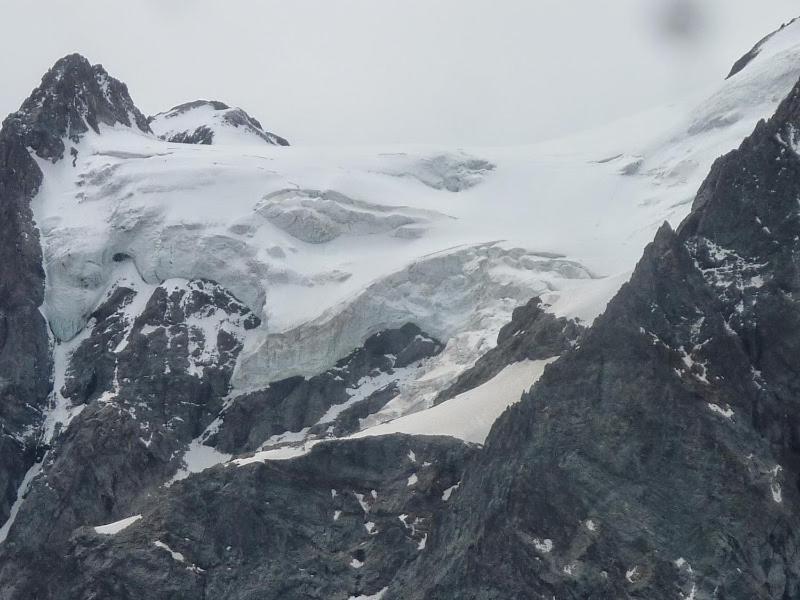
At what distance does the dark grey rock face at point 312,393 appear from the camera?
101375 millimetres

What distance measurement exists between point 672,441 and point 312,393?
46.1 meters

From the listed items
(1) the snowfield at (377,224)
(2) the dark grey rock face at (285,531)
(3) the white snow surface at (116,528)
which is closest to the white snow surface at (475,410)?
(2) the dark grey rock face at (285,531)

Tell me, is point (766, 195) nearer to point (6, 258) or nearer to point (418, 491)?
point (418, 491)

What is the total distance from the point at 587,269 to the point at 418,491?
4218cm

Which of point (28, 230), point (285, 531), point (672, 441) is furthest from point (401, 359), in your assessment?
point (672, 441)

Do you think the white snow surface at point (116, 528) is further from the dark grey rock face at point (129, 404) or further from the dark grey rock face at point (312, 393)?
the dark grey rock face at point (312, 393)

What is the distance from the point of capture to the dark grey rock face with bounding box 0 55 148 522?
347ft

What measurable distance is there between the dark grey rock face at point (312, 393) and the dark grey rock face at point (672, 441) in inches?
1433

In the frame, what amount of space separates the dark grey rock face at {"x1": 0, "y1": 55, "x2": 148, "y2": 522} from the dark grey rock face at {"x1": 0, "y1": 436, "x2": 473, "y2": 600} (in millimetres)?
32835

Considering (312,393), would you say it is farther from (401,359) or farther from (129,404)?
(129,404)

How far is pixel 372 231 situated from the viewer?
12119 centimetres

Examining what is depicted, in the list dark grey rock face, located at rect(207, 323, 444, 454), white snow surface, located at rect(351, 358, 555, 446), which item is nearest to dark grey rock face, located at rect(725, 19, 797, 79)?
dark grey rock face, located at rect(207, 323, 444, 454)

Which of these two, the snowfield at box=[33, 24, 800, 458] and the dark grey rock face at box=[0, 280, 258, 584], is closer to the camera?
the dark grey rock face at box=[0, 280, 258, 584]

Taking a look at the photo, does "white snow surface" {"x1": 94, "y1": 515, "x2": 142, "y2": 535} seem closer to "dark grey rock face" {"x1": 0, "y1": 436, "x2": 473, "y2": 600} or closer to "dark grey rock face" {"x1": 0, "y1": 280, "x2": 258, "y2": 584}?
"dark grey rock face" {"x1": 0, "y1": 436, "x2": 473, "y2": 600}
